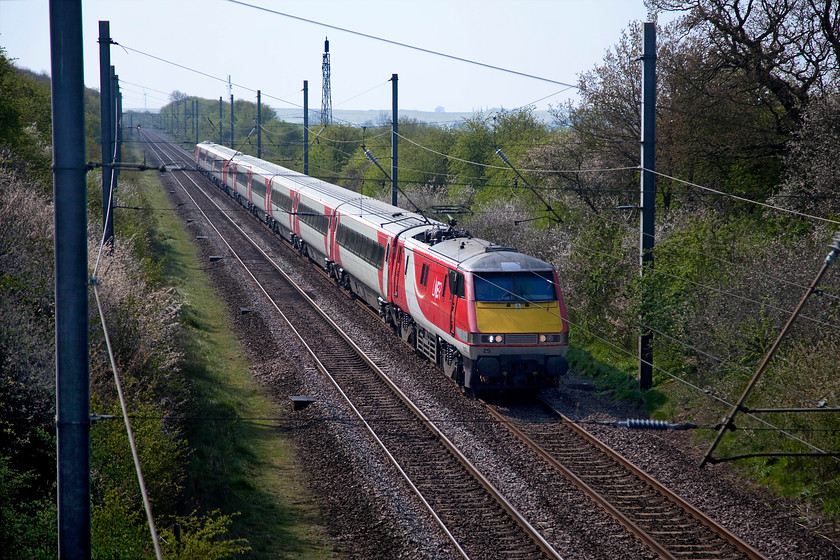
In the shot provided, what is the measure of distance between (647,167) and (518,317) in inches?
161

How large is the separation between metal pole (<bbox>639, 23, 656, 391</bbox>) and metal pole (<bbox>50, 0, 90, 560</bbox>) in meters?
11.9

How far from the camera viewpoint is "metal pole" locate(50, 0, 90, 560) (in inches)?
243

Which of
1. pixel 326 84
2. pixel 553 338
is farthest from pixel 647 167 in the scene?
pixel 326 84

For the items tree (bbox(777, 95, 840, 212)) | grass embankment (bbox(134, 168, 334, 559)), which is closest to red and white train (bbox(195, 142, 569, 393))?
grass embankment (bbox(134, 168, 334, 559))

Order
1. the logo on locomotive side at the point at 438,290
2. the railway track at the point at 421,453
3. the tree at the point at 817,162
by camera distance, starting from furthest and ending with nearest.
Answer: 1. the tree at the point at 817,162
2. the logo on locomotive side at the point at 438,290
3. the railway track at the point at 421,453

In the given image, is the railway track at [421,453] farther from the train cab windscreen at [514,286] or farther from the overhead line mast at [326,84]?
the overhead line mast at [326,84]

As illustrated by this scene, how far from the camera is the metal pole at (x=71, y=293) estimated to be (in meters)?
Result: 6.18

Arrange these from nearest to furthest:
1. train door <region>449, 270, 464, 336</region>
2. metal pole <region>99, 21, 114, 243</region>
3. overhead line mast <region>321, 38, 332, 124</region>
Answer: train door <region>449, 270, 464, 336</region> → metal pole <region>99, 21, 114, 243</region> → overhead line mast <region>321, 38, 332, 124</region>

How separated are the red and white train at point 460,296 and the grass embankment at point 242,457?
4028mm

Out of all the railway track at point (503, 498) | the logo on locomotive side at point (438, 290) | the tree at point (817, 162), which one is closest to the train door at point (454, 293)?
the logo on locomotive side at point (438, 290)

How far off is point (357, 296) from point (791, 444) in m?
16.4

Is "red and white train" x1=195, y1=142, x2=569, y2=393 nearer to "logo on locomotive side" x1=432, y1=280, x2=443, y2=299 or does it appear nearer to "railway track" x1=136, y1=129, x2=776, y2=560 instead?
"logo on locomotive side" x1=432, y1=280, x2=443, y2=299

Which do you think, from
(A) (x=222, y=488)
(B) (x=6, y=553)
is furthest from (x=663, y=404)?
(B) (x=6, y=553)

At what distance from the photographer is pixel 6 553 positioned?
8195 millimetres
